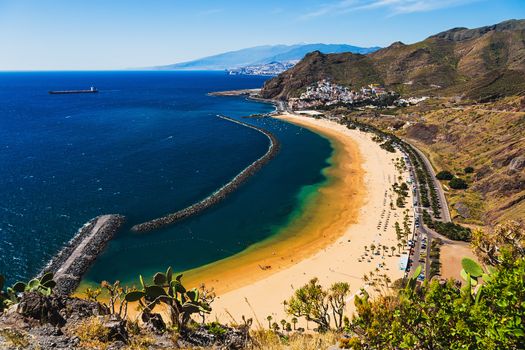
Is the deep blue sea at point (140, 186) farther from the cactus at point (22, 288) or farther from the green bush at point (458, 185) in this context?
the green bush at point (458, 185)

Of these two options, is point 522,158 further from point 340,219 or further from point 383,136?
point 383,136

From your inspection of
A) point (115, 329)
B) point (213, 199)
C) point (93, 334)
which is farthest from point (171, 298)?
point (213, 199)

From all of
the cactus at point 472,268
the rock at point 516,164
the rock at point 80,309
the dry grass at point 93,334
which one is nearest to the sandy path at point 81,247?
the rock at point 80,309

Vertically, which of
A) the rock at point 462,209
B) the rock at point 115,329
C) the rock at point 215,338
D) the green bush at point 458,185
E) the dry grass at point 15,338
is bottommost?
the rock at point 462,209

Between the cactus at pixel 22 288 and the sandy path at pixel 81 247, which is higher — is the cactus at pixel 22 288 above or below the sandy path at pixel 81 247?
above

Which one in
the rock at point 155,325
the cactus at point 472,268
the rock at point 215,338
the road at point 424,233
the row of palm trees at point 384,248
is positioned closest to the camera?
the cactus at point 472,268
